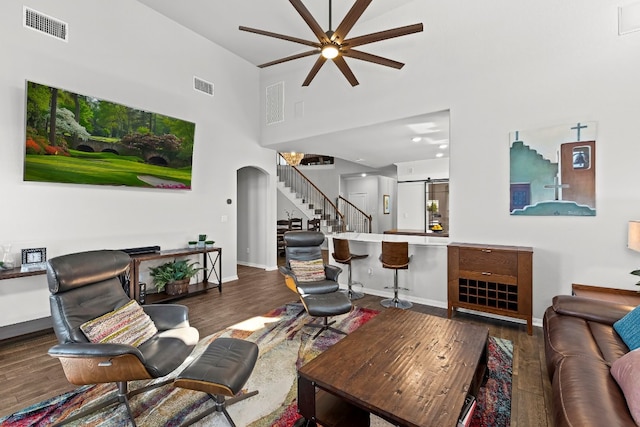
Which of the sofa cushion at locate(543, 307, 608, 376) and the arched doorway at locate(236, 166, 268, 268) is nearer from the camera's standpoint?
the sofa cushion at locate(543, 307, 608, 376)

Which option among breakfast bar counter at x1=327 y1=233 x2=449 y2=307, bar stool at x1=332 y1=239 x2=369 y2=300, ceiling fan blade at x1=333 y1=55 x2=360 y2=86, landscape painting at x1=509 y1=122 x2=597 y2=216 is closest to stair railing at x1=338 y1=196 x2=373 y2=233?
breakfast bar counter at x1=327 y1=233 x2=449 y2=307

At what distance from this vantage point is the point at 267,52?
5.96m

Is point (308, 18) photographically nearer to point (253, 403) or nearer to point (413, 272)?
point (253, 403)

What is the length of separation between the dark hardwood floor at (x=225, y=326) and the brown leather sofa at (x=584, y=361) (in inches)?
16.2

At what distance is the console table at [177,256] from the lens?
13.5ft

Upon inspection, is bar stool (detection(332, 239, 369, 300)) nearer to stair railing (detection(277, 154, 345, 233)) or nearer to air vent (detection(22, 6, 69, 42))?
air vent (detection(22, 6, 69, 42))

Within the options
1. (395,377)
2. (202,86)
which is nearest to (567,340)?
(395,377)

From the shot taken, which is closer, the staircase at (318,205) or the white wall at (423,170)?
the white wall at (423,170)

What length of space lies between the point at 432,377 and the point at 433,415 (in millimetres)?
353

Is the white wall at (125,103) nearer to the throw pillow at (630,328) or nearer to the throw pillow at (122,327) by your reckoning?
the throw pillow at (122,327)

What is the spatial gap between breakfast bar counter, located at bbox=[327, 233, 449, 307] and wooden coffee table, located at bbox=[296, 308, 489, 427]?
2029mm

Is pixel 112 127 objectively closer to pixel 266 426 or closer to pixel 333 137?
pixel 333 137

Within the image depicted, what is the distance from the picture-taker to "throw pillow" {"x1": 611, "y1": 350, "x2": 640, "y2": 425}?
138cm

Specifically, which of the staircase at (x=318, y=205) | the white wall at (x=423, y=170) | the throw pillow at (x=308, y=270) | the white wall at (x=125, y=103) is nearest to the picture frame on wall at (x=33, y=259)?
the white wall at (x=125, y=103)
